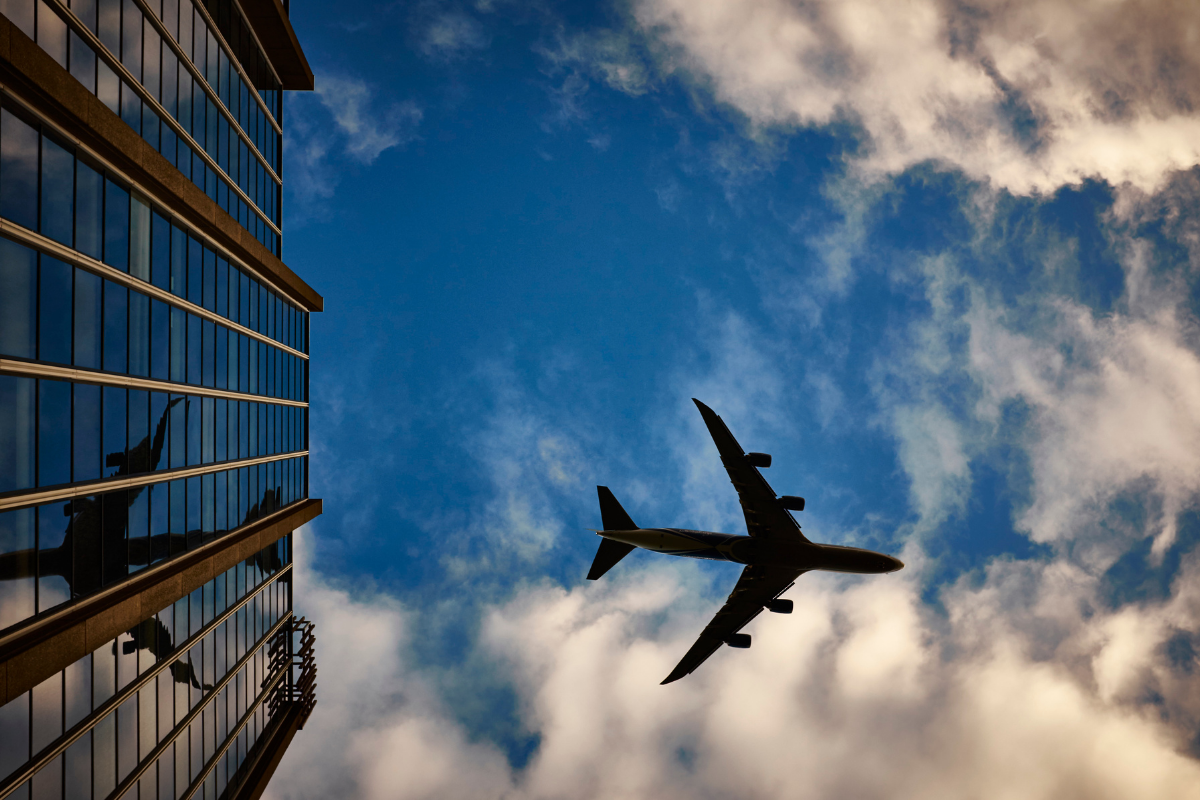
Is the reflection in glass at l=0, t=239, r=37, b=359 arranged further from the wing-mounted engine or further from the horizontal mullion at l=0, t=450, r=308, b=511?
the wing-mounted engine

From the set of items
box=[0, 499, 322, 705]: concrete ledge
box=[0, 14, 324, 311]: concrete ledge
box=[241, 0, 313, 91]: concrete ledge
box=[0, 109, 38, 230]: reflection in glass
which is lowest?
box=[0, 499, 322, 705]: concrete ledge

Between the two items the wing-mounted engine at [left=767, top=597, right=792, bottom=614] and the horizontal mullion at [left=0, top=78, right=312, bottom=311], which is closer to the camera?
the horizontal mullion at [left=0, top=78, right=312, bottom=311]

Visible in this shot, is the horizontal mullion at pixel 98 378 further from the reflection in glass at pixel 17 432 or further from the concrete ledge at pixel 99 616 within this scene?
the concrete ledge at pixel 99 616

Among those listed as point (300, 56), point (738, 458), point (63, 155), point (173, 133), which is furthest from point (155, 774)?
point (300, 56)

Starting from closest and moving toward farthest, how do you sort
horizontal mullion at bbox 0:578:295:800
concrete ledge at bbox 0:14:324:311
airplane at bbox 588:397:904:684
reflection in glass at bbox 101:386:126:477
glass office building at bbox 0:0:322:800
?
1. concrete ledge at bbox 0:14:324:311
2. glass office building at bbox 0:0:322:800
3. horizontal mullion at bbox 0:578:295:800
4. reflection in glass at bbox 101:386:126:477
5. airplane at bbox 588:397:904:684

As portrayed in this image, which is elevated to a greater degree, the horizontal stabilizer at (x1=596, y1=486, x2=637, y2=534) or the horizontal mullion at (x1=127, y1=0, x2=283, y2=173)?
the horizontal mullion at (x1=127, y1=0, x2=283, y2=173)

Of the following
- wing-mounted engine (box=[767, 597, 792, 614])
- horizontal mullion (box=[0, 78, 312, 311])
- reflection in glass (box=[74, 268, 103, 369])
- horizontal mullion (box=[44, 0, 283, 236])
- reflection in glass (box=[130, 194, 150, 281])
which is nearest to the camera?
horizontal mullion (box=[0, 78, 312, 311])

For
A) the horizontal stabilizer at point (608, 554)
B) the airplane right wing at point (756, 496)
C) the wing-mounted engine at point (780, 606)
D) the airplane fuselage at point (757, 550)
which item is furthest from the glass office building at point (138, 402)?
the wing-mounted engine at point (780, 606)

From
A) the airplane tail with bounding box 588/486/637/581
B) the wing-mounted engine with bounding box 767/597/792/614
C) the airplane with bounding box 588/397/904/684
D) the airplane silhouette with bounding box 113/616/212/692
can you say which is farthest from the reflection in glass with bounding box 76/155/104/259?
the wing-mounted engine with bounding box 767/597/792/614

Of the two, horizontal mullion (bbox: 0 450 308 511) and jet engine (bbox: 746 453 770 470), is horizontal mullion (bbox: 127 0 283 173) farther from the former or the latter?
jet engine (bbox: 746 453 770 470)
